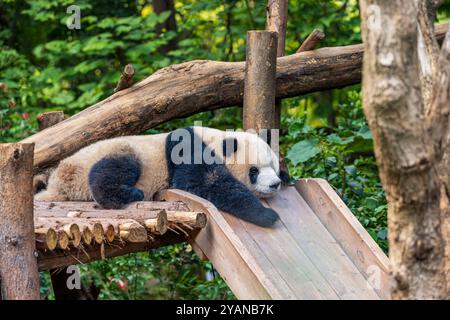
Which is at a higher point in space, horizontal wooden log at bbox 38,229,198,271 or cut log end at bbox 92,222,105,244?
cut log end at bbox 92,222,105,244

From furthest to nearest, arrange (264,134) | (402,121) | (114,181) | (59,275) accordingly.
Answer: (59,275)
(264,134)
(114,181)
(402,121)

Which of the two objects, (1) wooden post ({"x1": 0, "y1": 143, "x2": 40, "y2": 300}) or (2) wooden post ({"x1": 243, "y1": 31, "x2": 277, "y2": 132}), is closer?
(1) wooden post ({"x1": 0, "y1": 143, "x2": 40, "y2": 300})

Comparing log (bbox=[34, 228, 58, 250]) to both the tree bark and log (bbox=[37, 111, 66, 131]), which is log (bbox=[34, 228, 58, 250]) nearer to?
the tree bark

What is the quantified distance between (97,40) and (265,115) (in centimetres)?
349

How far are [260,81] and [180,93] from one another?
0.63 metres

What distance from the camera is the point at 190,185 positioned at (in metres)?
4.43

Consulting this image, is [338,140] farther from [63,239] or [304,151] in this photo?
[63,239]

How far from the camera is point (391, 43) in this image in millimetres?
2660

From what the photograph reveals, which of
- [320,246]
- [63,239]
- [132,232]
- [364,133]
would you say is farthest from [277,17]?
[63,239]

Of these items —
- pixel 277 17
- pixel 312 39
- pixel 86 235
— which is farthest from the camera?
pixel 312 39

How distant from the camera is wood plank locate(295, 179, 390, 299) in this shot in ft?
13.5

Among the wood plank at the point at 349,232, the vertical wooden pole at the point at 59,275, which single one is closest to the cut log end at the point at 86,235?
the wood plank at the point at 349,232

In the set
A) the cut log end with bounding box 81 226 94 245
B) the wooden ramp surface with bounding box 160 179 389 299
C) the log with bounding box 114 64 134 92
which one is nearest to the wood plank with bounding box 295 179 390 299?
the wooden ramp surface with bounding box 160 179 389 299
